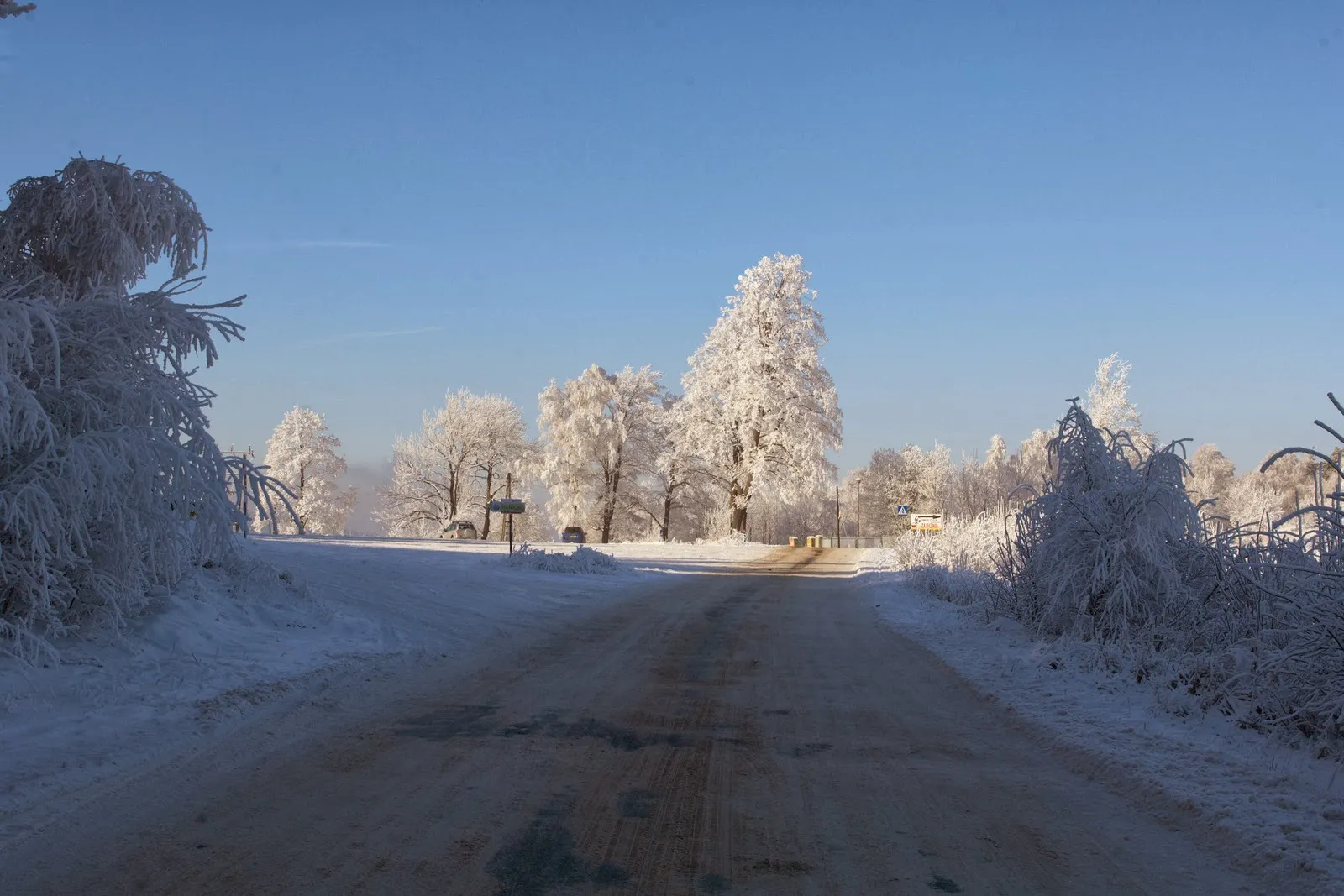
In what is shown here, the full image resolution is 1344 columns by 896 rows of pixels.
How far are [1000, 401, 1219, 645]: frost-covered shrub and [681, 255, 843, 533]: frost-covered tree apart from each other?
31049mm

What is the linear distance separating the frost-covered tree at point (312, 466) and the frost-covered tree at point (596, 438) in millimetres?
18260

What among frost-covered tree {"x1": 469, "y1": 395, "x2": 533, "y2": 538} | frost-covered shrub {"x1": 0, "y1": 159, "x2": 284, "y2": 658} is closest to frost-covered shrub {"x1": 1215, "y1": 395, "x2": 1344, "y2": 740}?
frost-covered shrub {"x1": 0, "y1": 159, "x2": 284, "y2": 658}

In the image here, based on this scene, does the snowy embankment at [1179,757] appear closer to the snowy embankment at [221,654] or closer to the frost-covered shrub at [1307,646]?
the frost-covered shrub at [1307,646]

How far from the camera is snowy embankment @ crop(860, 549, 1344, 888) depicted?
4.40 m

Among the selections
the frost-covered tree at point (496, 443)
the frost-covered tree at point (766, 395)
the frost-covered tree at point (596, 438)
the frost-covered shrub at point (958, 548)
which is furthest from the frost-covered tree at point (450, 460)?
the frost-covered shrub at point (958, 548)

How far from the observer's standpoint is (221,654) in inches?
315

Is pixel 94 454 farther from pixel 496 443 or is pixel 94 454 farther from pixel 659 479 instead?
pixel 496 443

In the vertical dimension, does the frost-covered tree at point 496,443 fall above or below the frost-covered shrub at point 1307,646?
above

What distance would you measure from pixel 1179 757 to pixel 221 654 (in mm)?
7500

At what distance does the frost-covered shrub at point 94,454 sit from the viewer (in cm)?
676

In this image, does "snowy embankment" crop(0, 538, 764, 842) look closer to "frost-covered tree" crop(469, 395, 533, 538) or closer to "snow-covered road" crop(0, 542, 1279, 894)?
"snow-covered road" crop(0, 542, 1279, 894)

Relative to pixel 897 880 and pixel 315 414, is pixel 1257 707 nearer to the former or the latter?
pixel 897 880

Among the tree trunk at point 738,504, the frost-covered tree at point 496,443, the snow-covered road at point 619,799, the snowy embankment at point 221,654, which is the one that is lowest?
the snow-covered road at point 619,799

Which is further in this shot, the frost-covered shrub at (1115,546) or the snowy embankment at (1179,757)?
the frost-covered shrub at (1115,546)
